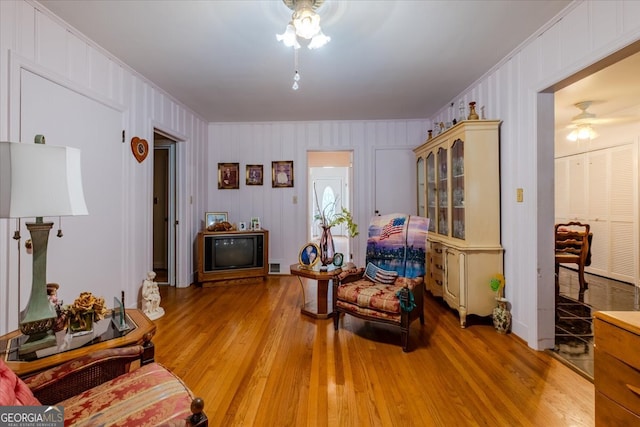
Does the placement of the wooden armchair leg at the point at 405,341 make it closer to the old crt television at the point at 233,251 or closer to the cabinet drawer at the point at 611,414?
the cabinet drawer at the point at 611,414

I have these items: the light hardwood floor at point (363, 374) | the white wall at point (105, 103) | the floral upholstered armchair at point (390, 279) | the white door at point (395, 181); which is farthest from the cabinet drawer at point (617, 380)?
the white door at point (395, 181)

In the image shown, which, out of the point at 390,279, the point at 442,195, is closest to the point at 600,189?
the point at 442,195

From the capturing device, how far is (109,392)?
1.10 meters

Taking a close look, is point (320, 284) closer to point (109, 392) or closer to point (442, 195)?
point (442, 195)

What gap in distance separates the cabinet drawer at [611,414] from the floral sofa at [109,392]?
1.62 m

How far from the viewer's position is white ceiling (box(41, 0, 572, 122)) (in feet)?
6.55

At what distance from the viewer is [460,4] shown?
6.36 ft

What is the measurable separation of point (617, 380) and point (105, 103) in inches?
152

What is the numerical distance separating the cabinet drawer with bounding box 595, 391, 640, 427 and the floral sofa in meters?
1.62

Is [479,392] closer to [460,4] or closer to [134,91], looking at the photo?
[460,4]

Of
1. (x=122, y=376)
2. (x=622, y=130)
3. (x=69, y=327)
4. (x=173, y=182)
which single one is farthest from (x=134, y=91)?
(x=622, y=130)

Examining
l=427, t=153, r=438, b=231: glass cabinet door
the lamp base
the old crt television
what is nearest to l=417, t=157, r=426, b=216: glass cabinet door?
l=427, t=153, r=438, b=231: glass cabinet door

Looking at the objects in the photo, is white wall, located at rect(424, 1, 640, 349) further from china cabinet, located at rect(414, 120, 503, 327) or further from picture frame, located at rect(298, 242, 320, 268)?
picture frame, located at rect(298, 242, 320, 268)

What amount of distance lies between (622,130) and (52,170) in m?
6.45
